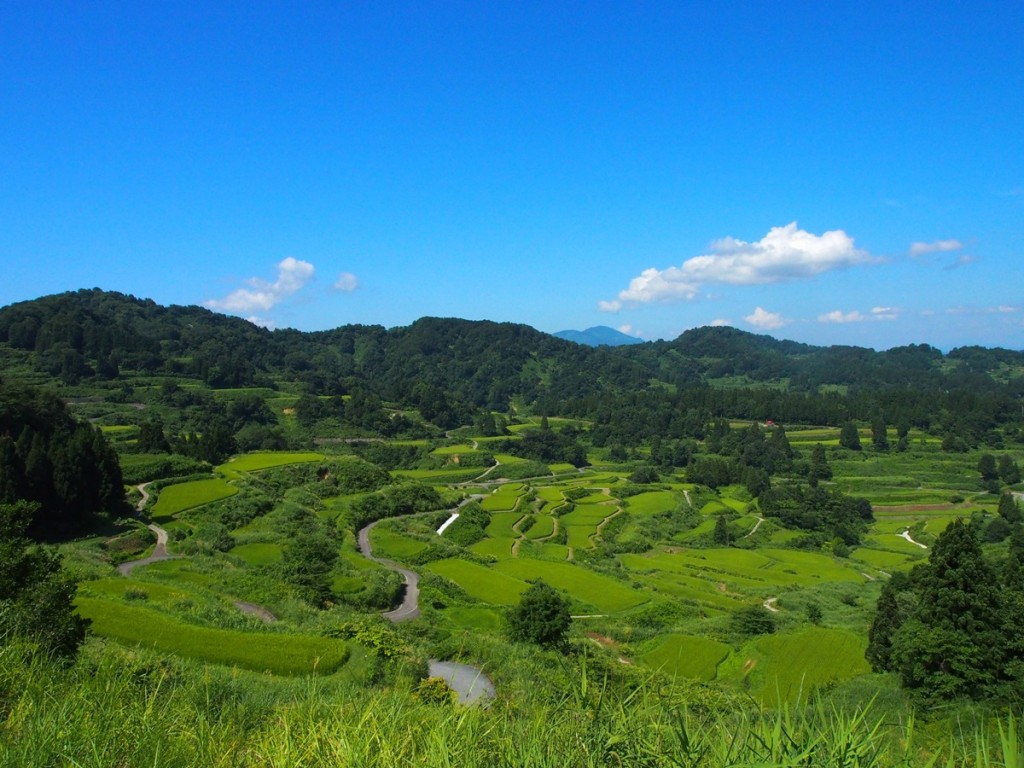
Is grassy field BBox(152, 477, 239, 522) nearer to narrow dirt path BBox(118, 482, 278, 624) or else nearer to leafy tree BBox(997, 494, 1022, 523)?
narrow dirt path BBox(118, 482, 278, 624)

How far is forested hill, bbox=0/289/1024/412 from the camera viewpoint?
6894 centimetres

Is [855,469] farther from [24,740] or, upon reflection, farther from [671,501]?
[24,740]

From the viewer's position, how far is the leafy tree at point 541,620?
1870 cm

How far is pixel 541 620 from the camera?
18.8 metres

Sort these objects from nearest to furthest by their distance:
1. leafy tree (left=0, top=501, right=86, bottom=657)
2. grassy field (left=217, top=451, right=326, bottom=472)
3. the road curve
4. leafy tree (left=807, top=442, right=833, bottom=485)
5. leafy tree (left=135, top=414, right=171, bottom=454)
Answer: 1. leafy tree (left=0, top=501, right=86, bottom=657)
2. the road curve
3. leafy tree (left=135, top=414, right=171, bottom=454)
4. grassy field (left=217, top=451, right=326, bottom=472)
5. leafy tree (left=807, top=442, right=833, bottom=485)

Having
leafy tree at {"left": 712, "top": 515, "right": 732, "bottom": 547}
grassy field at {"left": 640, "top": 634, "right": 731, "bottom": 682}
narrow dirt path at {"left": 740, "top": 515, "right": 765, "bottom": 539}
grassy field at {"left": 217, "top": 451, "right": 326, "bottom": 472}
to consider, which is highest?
grassy field at {"left": 217, "top": 451, "right": 326, "bottom": 472}

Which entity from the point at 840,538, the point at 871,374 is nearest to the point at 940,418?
the point at 840,538

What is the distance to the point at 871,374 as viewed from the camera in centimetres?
15088

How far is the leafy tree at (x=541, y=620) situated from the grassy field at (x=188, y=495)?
19.7 m

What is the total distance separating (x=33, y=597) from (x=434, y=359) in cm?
13171

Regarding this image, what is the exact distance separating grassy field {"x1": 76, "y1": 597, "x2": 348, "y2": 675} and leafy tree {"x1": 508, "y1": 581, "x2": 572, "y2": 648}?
5466 mm

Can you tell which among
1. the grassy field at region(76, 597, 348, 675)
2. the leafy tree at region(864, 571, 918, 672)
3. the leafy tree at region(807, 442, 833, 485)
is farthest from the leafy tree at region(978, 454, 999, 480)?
the grassy field at region(76, 597, 348, 675)

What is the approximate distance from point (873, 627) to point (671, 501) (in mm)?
31854

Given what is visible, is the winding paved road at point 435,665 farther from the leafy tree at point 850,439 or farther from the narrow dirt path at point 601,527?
the leafy tree at point 850,439
